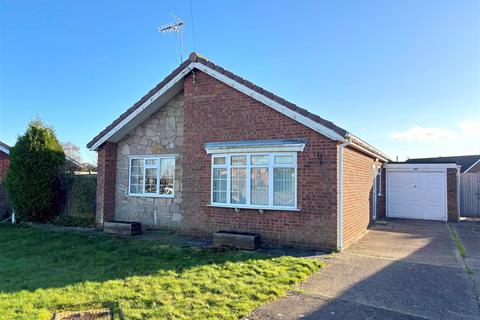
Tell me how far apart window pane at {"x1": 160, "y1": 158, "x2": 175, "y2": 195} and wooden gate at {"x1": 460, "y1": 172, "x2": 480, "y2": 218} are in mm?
16384

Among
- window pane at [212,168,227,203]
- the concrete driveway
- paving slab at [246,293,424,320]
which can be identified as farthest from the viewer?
window pane at [212,168,227,203]

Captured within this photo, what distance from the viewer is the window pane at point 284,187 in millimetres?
9352

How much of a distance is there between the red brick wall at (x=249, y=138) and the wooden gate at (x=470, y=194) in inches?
575

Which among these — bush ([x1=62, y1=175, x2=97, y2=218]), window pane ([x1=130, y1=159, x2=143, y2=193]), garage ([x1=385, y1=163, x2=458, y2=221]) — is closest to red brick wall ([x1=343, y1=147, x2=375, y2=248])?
garage ([x1=385, y1=163, x2=458, y2=221])

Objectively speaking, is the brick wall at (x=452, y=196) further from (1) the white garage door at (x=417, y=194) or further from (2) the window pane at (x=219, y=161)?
(2) the window pane at (x=219, y=161)

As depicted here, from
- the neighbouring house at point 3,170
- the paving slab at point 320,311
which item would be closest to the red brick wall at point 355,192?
the paving slab at point 320,311

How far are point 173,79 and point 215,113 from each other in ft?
6.27

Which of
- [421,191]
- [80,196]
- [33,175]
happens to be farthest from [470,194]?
[33,175]

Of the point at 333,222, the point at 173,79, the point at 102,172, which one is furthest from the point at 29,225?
the point at 333,222

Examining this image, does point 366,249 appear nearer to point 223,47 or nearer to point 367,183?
point 367,183

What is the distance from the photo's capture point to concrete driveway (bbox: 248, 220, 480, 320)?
16.0 ft

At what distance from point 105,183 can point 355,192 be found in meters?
8.85

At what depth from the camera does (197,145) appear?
10938 millimetres

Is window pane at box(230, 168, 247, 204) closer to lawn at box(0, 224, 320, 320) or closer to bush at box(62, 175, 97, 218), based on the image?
lawn at box(0, 224, 320, 320)
